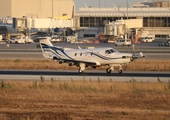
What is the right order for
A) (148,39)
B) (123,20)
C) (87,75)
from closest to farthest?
1. (87,75)
2. (148,39)
3. (123,20)

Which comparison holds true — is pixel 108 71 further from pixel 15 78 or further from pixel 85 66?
pixel 15 78

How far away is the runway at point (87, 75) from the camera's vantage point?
144 ft

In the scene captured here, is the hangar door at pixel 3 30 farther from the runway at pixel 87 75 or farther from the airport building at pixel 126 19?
the runway at pixel 87 75

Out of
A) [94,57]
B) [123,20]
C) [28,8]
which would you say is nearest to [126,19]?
[123,20]

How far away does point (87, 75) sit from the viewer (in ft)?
155

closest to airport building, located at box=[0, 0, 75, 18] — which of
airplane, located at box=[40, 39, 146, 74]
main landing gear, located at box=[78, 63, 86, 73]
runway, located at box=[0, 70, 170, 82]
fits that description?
airplane, located at box=[40, 39, 146, 74]

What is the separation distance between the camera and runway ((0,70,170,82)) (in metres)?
44.0

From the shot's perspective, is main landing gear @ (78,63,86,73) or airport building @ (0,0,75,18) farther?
airport building @ (0,0,75,18)

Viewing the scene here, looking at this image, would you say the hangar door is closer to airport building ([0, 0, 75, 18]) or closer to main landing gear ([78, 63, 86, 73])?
airport building ([0, 0, 75, 18])

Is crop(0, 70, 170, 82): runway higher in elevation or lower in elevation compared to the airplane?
lower

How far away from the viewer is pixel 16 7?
193 metres

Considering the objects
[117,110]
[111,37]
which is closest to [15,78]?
[117,110]

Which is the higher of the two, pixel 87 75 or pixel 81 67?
pixel 81 67

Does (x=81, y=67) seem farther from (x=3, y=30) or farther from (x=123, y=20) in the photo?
(x=3, y=30)
